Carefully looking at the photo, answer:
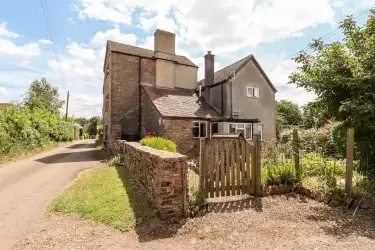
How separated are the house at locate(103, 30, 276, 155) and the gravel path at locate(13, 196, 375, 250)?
1129cm

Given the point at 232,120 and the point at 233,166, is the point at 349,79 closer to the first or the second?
the point at 233,166

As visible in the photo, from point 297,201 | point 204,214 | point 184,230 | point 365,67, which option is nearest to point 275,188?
point 297,201

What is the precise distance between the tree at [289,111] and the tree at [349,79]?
1481 inches

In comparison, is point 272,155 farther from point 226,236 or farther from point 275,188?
point 226,236

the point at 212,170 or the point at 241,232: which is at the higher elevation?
the point at 212,170

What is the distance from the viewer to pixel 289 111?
44531 mm

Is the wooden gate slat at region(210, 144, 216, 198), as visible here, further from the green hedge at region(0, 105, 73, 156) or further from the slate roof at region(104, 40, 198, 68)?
the slate roof at region(104, 40, 198, 68)

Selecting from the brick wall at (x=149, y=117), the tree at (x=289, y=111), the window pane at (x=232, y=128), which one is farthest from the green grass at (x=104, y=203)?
the tree at (x=289, y=111)

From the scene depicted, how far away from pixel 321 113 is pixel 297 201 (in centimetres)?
299

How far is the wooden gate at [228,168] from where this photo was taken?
237 inches

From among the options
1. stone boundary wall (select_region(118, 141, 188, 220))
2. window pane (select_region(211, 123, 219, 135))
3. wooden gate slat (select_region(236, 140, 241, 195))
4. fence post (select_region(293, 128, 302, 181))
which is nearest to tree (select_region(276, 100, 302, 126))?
window pane (select_region(211, 123, 219, 135))

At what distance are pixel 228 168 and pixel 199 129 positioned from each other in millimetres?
12059

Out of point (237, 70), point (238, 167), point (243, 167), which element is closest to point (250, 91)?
point (237, 70)

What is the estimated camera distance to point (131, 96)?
66.6 ft
